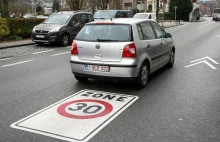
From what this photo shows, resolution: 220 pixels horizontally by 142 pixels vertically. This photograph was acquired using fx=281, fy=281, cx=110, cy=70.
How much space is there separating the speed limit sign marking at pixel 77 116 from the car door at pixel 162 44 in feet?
7.32

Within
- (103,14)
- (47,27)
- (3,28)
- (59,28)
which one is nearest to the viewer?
(59,28)

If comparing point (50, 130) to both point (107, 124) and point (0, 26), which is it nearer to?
point (107, 124)

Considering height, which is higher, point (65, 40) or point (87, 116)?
point (65, 40)

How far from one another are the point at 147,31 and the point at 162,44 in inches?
33.3

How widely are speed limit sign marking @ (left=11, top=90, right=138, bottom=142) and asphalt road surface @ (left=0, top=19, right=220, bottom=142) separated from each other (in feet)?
0.42

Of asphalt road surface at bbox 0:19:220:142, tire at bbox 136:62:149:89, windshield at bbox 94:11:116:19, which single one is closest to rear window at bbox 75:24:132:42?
tire at bbox 136:62:149:89

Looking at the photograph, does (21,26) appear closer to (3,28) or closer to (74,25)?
(3,28)

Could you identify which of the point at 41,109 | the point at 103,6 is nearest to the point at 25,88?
the point at 41,109

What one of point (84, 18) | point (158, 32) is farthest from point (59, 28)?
point (158, 32)

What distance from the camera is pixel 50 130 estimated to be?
4172 mm

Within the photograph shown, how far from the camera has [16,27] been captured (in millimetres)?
17219

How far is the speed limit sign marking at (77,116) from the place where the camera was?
13.5 feet

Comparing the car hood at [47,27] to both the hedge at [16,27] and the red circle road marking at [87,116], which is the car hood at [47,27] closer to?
the hedge at [16,27]

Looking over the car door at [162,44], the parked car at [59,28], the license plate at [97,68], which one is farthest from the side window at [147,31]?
the parked car at [59,28]
